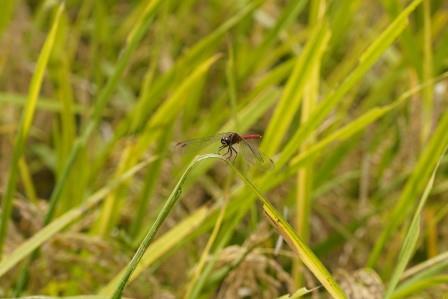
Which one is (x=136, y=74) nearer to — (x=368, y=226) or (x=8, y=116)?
(x=8, y=116)

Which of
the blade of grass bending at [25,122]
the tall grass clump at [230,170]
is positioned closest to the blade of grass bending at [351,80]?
the tall grass clump at [230,170]

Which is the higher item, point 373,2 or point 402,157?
point 373,2

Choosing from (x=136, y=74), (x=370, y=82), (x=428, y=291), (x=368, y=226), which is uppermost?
(x=136, y=74)

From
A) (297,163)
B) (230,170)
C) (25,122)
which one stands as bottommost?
(297,163)

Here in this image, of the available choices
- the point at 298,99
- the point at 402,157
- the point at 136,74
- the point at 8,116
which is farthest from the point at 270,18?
the point at 298,99

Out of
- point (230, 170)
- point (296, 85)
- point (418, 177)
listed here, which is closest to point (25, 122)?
point (230, 170)

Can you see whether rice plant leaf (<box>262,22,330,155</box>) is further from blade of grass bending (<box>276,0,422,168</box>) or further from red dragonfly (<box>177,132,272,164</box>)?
red dragonfly (<box>177,132,272,164</box>)

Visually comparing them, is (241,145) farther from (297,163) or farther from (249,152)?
(297,163)

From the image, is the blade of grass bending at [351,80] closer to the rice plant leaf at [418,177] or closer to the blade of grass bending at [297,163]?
the blade of grass bending at [297,163]
